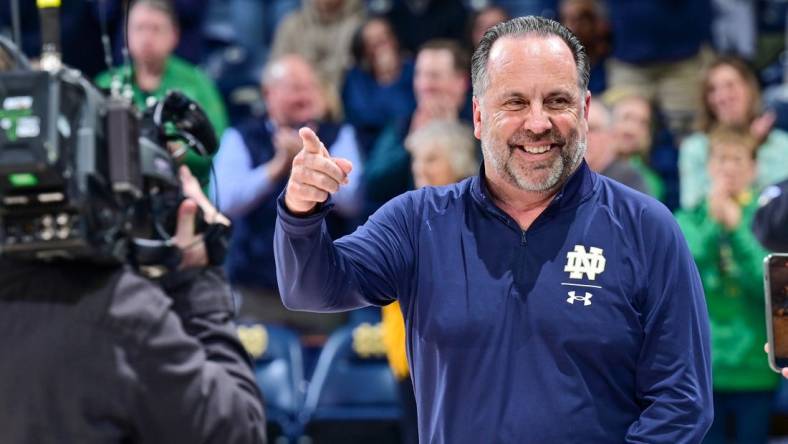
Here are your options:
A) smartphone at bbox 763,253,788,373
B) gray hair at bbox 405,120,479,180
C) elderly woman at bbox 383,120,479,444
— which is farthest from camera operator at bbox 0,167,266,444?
gray hair at bbox 405,120,479,180

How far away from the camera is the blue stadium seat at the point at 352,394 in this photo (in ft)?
20.5

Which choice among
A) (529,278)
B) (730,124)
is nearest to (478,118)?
(529,278)

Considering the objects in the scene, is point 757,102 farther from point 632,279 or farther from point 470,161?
point 632,279

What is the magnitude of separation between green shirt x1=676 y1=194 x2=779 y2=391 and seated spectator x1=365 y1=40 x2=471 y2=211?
1517 mm

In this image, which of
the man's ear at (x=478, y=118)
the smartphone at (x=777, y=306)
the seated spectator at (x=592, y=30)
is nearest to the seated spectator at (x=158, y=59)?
the seated spectator at (x=592, y=30)

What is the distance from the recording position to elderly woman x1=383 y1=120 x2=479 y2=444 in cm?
570

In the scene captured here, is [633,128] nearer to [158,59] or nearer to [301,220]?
[158,59]

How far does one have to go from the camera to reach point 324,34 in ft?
29.1

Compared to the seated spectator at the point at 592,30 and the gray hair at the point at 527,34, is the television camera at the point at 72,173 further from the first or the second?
the seated spectator at the point at 592,30

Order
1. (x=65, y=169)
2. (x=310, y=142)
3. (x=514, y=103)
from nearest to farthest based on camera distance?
(x=65, y=169), (x=310, y=142), (x=514, y=103)

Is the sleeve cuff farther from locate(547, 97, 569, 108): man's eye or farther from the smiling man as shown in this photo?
locate(547, 97, 569, 108): man's eye

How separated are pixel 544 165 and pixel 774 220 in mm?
1730

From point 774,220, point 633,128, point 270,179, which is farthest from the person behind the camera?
point 633,128

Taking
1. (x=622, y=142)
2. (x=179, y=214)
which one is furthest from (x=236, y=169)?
(x=179, y=214)
